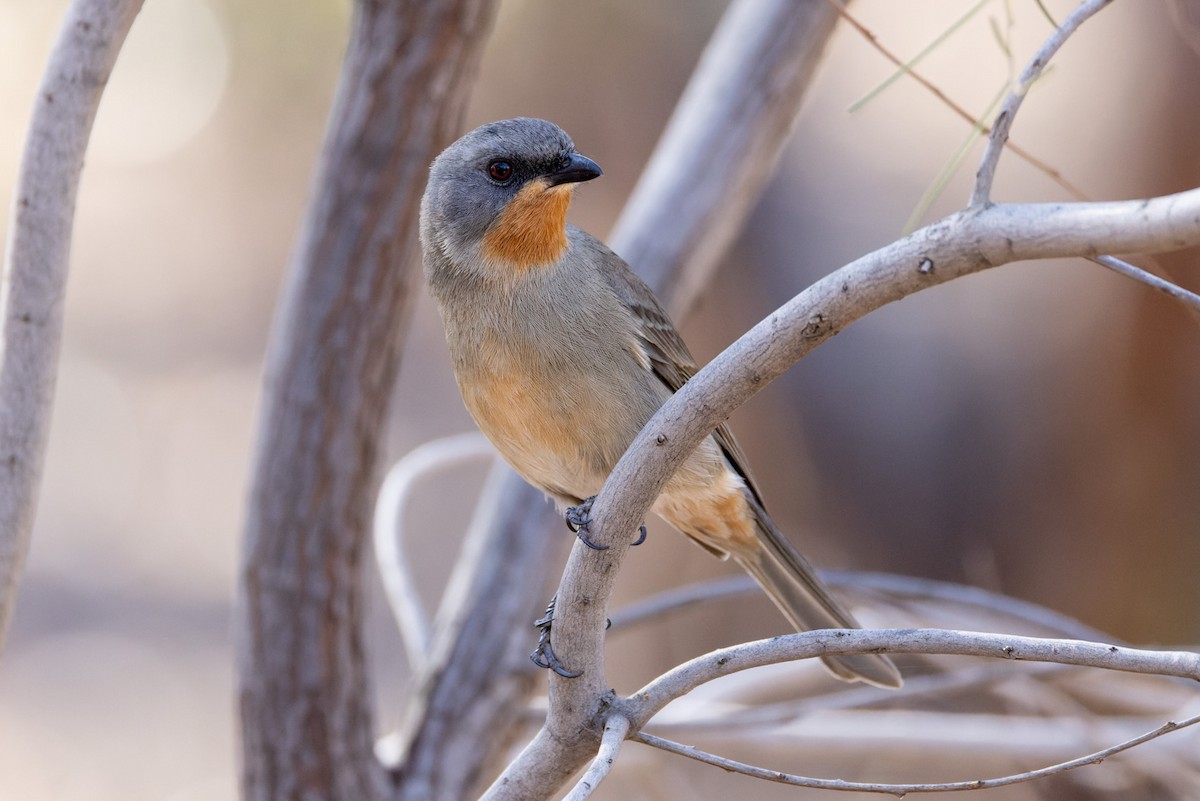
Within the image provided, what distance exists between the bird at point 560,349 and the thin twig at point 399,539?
123 cm

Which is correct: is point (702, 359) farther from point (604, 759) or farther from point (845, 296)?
point (845, 296)

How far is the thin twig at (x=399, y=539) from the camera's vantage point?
14.3 ft

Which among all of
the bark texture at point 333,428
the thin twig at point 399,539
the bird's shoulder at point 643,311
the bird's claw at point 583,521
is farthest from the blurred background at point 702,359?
the bird's claw at point 583,521

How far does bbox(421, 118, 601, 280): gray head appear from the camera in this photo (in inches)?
127

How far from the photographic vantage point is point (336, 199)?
12.3ft

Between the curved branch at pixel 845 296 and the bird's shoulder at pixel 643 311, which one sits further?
the bird's shoulder at pixel 643 311

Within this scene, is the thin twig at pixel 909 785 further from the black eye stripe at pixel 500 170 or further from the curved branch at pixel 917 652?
the black eye stripe at pixel 500 170

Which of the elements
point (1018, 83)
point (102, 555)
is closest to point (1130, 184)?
point (1018, 83)

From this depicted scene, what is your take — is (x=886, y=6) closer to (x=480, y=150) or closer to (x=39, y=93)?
(x=480, y=150)

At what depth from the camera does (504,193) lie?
3.29 m

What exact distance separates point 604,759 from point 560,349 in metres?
1.25

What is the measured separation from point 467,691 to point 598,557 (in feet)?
6.39

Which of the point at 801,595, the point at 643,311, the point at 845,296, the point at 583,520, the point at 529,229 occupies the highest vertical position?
the point at 845,296

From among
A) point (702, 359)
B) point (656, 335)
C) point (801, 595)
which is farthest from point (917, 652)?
point (702, 359)
